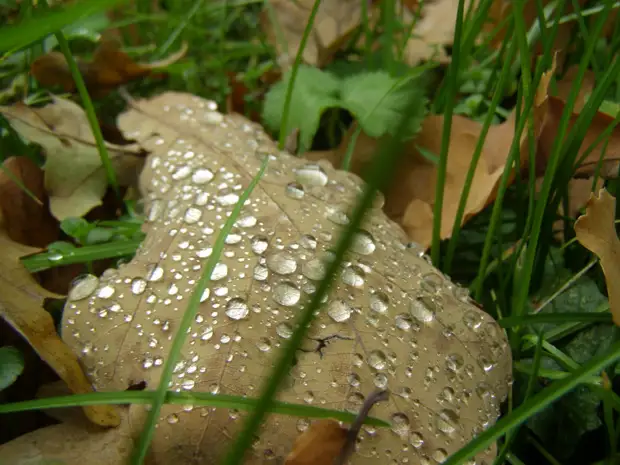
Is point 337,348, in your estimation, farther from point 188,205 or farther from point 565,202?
point 565,202

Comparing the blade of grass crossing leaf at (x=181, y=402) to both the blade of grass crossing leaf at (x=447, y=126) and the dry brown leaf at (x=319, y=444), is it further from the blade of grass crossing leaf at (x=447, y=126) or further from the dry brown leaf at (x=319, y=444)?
the blade of grass crossing leaf at (x=447, y=126)

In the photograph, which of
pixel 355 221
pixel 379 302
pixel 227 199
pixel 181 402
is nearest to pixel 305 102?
pixel 227 199

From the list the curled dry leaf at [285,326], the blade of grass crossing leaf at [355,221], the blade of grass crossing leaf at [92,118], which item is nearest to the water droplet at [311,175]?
the curled dry leaf at [285,326]

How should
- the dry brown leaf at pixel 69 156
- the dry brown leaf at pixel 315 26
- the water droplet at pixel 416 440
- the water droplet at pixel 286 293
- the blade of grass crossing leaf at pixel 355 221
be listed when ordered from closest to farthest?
the blade of grass crossing leaf at pixel 355 221, the water droplet at pixel 416 440, the water droplet at pixel 286 293, the dry brown leaf at pixel 69 156, the dry brown leaf at pixel 315 26

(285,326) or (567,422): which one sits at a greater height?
(285,326)

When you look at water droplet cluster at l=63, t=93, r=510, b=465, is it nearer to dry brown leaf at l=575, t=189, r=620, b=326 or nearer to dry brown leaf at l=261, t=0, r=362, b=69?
dry brown leaf at l=575, t=189, r=620, b=326

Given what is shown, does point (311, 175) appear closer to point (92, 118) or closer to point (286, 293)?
point (286, 293)
